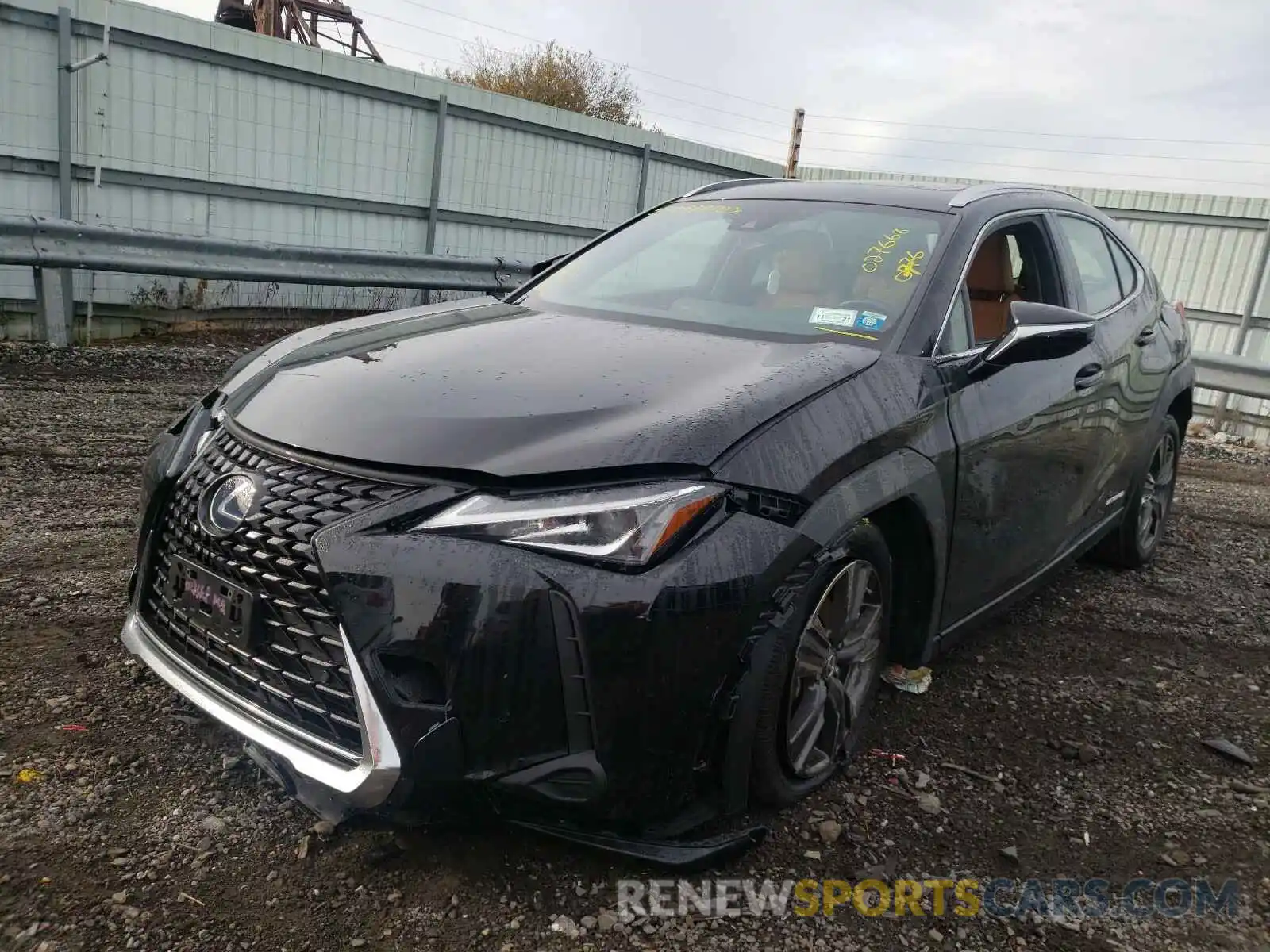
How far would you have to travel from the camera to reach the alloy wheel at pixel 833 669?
242 cm

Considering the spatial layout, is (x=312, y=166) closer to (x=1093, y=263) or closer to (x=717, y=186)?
(x=717, y=186)

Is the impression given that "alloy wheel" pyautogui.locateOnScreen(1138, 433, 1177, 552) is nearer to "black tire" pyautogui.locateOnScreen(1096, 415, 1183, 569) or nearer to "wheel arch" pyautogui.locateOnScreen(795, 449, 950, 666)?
"black tire" pyautogui.locateOnScreen(1096, 415, 1183, 569)

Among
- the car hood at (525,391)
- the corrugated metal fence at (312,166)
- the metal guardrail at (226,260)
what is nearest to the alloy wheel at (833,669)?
the car hood at (525,391)

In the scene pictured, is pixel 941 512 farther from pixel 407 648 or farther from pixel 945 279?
pixel 407 648

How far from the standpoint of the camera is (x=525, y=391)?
7.74ft

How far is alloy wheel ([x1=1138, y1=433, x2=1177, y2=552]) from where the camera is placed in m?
4.78

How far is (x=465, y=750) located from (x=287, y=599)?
49 centimetres

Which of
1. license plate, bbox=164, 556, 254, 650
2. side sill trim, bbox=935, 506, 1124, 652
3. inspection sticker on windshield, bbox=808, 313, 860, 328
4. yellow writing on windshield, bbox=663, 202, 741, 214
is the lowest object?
side sill trim, bbox=935, 506, 1124, 652

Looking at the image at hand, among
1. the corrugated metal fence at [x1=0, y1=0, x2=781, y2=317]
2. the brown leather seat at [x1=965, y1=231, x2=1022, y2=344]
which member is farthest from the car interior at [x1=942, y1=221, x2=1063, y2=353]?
the corrugated metal fence at [x1=0, y1=0, x2=781, y2=317]

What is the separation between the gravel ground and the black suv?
236 mm

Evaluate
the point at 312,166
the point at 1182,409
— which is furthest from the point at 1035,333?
the point at 312,166

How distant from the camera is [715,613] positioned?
6.75ft

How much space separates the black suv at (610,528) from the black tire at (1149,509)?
61.7 inches

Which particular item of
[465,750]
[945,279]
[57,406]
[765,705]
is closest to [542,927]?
[465,750]
